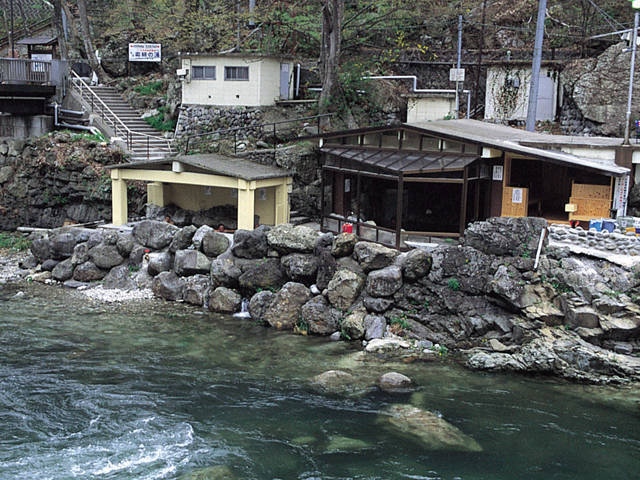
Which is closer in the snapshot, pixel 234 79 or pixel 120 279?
pixel 120 279

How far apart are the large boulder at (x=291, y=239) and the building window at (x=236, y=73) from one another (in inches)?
492

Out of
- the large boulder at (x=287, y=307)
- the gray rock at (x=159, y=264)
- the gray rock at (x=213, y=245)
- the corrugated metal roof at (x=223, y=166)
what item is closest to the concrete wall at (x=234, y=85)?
the corrugated metal roof at (x=223, y=166)

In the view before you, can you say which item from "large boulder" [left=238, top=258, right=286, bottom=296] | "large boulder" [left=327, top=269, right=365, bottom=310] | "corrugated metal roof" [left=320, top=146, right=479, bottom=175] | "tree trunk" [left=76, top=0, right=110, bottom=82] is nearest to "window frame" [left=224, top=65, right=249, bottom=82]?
"tree trunk" [left=76, top=0, right=110, bottom=82]

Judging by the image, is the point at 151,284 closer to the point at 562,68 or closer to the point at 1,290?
the point at 1,290

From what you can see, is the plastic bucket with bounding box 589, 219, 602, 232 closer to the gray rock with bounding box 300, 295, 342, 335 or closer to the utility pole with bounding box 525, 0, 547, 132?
the gray rock with bounding box 300, 295, 342, 335

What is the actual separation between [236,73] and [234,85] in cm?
58

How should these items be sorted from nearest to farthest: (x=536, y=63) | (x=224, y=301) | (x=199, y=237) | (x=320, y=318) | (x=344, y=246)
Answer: (x=320, y=318) → (x=344, y=246) → (x=224, y=301) → (x=199, y=237) → (x=536, y=63)

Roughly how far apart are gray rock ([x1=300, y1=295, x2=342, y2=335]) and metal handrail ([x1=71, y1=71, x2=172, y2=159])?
14052 millimetres

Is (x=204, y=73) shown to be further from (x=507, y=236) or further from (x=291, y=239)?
(x=507, y=236)

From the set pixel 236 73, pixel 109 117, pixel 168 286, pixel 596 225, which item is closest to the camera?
pixel 596 225

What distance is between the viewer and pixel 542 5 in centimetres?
3158

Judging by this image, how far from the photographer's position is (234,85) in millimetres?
35469

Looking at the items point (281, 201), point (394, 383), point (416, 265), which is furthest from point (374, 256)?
point (281, 201)

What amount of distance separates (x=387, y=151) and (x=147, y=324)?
35.5 ft
